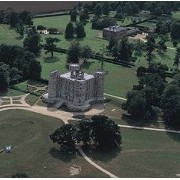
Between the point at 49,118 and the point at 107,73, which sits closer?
the point at 49,118

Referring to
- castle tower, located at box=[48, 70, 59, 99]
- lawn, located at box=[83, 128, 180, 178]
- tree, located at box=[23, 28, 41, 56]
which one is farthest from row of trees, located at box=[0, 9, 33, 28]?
lawn, located at box=[83, 128, 180, 178]

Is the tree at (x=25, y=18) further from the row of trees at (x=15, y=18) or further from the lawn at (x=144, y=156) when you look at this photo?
the lawn at (x=144, y=156)

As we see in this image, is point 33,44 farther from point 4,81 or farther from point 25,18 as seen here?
point 25,18

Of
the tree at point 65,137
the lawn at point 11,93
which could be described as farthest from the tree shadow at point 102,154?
the lawn at point 11,93

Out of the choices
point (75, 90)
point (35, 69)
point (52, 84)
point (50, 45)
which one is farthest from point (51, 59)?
point (75, 90)

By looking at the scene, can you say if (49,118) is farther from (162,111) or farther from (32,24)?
(32,24)

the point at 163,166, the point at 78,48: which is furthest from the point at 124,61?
the point at 163,166
